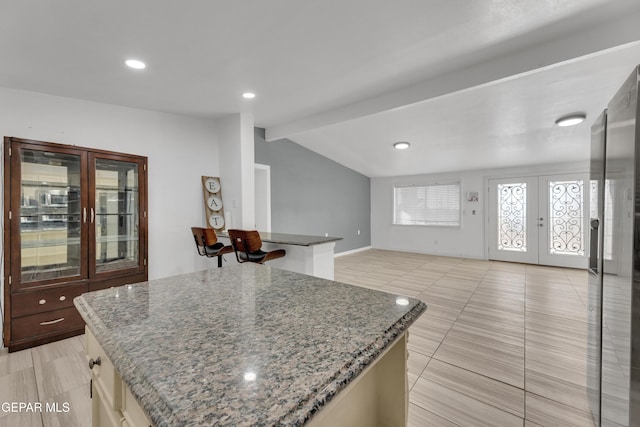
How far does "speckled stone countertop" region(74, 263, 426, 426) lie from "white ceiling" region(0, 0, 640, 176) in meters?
1.75

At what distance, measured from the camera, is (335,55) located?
2.39 meters

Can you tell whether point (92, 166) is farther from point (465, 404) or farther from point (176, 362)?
point (465, 404)

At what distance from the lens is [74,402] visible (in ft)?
6.14

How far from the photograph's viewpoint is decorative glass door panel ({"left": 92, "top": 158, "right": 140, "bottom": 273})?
9.99 ft

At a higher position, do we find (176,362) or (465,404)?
(176,362)

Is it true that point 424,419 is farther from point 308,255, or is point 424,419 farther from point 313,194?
point 313,194

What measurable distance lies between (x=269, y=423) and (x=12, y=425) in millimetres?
2346

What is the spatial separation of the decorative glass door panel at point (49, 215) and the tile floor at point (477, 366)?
749 millimetres

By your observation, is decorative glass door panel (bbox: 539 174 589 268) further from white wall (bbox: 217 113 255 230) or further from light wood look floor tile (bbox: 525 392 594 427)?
white wall (bbox: 217 113 255 230)

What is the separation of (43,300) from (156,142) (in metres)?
2.02

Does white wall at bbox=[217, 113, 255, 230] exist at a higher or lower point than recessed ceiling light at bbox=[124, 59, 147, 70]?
lower

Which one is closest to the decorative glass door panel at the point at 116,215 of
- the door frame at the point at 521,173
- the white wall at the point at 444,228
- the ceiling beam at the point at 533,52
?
the ceiling beam at the point at 533,52

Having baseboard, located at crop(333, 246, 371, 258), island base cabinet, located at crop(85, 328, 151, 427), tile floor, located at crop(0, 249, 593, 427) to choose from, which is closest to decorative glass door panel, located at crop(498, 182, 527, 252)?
tile floor, located at crop(0, 249, 593, 427)

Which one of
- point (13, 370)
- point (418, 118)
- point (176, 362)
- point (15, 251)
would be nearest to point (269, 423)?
point (176, 362)
